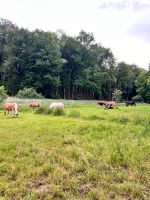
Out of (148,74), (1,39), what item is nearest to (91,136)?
(1,39)

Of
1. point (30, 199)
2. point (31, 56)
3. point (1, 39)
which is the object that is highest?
point (1, 39)

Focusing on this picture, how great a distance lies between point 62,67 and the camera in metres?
75.3

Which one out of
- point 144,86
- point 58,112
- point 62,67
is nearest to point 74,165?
point 58,112

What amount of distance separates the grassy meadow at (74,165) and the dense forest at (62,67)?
52070 millimetres

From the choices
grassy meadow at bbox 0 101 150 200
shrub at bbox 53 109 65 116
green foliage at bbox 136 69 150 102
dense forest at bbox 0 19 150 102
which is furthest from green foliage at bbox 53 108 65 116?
green foliage at bbox 136 69 150 102

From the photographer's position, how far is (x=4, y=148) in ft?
33.5

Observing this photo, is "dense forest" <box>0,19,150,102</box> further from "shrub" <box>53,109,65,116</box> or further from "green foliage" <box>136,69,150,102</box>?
"shrub" <box>53,109,65,116</box>

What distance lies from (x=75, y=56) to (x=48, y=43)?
11.1 metres

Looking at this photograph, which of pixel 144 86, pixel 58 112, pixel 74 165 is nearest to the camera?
pixel 74 165

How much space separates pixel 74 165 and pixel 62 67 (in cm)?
6701

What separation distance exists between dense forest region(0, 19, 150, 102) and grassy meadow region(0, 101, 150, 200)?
52070 millimetres

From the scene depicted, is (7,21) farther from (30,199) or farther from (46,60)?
(30,199)

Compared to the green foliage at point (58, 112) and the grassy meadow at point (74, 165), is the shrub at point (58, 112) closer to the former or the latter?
the green foliage at point (58, 112)

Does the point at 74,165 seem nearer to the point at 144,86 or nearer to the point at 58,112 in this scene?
the point at 58,112
